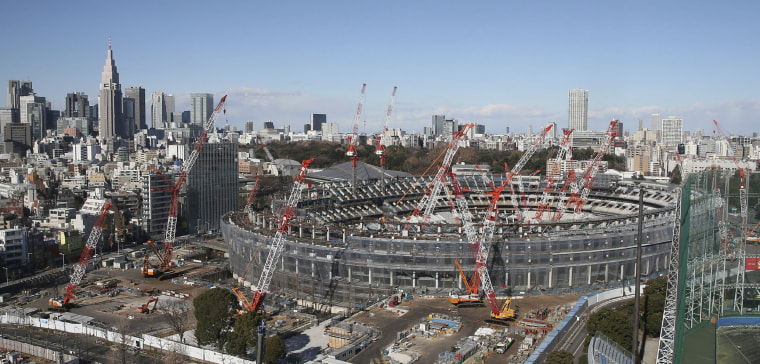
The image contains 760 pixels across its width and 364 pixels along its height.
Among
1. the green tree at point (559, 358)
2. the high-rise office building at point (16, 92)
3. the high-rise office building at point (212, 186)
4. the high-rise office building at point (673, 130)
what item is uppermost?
the high-rise office building at point (16, 92)

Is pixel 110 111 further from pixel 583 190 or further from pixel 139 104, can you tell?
pixel 583 190

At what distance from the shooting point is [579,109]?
505ft

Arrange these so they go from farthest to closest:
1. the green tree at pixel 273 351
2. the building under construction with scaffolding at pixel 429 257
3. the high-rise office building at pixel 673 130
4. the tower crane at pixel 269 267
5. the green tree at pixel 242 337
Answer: the high-rise office building at pixel 673 130 → the building under construction with scaffolding at pixel 429 257 → the tower crane at pixel 269 267 → the green tree at pixel 242 337 → the green tree at pixel 273 351

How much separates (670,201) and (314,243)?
25912 millimetres

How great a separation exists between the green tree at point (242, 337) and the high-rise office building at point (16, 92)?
488 feet

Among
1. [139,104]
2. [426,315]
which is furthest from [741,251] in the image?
[139,104]

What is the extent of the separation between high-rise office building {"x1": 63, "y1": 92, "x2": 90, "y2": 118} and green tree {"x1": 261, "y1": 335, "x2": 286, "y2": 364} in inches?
6347

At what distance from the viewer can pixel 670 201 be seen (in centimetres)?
4103

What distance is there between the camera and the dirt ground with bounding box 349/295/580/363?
19250 mm

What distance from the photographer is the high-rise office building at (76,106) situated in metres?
160

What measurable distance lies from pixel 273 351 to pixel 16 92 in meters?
154

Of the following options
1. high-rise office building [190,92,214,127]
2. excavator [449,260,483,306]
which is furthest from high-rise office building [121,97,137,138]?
excavator [449,260,483,306]

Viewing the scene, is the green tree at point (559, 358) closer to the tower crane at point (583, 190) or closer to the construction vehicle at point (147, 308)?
the construction vehicle at point (147, 308)

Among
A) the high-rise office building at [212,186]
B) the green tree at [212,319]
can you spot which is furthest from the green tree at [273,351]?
the high-rise office building at [212,186]
